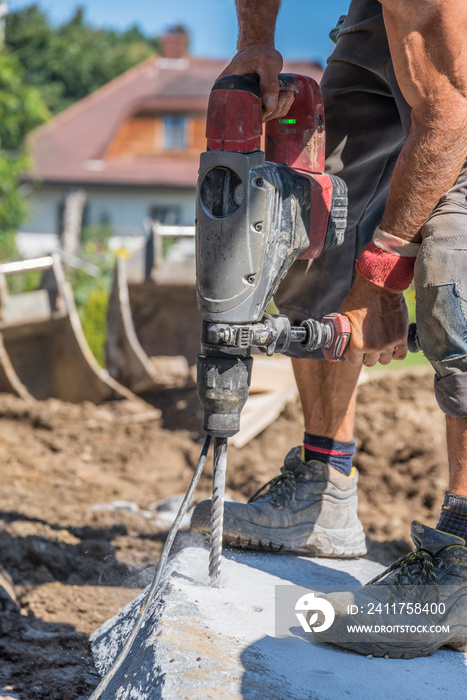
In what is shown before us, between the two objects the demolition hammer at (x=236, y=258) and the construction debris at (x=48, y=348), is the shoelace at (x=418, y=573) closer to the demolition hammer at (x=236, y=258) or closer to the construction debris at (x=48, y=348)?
the demolition hammer at (x=236, y=258)

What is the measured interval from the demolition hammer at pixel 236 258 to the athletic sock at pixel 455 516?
18.5 inches

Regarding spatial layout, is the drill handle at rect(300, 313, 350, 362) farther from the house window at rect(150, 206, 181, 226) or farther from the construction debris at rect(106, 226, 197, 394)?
the house window at rect(150, 206, 181, 226)

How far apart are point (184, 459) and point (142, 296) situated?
1.90 metres

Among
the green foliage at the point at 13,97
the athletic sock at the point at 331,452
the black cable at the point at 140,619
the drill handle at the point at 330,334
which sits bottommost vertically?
the black cable at the point at 140,619

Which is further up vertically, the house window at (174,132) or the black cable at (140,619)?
the house window at (174,132)

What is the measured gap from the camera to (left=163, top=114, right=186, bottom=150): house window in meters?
25.9

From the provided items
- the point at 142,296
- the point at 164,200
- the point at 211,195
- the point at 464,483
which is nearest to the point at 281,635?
the point at 464,483

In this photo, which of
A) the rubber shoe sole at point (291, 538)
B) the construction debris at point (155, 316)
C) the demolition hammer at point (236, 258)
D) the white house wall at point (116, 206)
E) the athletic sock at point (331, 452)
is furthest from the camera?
the white house wall at point (116, 206)

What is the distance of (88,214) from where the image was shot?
26078 millimetres

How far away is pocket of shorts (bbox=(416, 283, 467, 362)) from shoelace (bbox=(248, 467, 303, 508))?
74 centimetres

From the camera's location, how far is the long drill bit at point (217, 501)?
1802mm

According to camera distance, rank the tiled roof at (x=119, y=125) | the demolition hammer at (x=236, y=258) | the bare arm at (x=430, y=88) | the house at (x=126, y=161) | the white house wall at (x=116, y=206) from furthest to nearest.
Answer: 1. the tiled roof at (x=119, y=125)
2. the house at (x=126, y=161)
3. the white house wall at (x=116, y=206)
4. the demolition hammer at (x=236, y=258)
5. the bare arm at (x=430, y=88)

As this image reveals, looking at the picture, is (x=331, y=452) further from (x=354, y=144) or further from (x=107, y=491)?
(x=107, y=491)

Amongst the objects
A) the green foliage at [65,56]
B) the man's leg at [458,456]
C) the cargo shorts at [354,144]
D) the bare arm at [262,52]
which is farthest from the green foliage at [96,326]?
the green foliage at [65,56]
